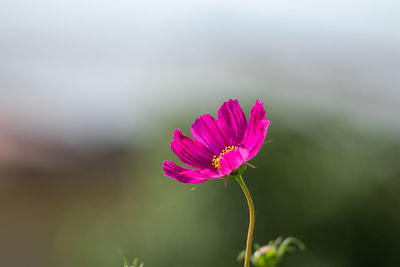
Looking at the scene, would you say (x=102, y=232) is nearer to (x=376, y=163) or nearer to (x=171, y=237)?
(x=171, y=237)

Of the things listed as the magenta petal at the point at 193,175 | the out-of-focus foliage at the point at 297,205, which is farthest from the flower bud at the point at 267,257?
the out-of-focus foliage at the point at 297,205

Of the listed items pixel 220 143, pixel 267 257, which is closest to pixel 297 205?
pixel 220 143

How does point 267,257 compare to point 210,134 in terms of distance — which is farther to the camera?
point 210,134

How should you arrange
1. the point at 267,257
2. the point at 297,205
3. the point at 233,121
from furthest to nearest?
the point at 297,205, the point at 233,121, the point at 267,257

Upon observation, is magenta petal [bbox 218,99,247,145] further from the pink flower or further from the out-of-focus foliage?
the out-of-focus foliage

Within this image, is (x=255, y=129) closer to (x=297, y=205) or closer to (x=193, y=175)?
(x=193, y=175)

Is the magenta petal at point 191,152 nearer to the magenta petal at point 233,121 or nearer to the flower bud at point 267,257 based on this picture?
the magenta petal at point 233,121

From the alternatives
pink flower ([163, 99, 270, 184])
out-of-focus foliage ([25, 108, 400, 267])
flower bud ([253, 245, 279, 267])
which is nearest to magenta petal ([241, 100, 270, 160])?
pink flower ([163, 99, 270, 184])
